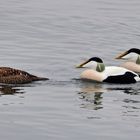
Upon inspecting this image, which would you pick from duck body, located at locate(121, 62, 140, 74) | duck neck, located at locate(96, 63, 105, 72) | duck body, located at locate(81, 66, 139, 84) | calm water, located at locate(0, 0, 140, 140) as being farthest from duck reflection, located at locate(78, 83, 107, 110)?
duck body, located at locate(121, 62, 140, 74)

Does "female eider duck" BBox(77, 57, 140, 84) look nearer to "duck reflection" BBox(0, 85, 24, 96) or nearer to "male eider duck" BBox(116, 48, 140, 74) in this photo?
"male eider duck" BBox(116, 48, 140, 74)

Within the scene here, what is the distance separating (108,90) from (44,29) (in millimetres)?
8403

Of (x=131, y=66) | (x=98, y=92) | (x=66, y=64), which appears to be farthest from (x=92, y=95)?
(x=131, y=66)

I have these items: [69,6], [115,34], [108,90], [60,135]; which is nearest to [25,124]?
[60,135]

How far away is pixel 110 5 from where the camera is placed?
32.1 m

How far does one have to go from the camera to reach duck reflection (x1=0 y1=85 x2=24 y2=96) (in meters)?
17.0

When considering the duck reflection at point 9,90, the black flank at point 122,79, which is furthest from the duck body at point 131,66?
the duck reflection at point 9,90

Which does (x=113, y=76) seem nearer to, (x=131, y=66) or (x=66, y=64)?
(x=66, y=64)

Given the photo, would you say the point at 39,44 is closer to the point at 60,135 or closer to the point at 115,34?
the point at 115,34

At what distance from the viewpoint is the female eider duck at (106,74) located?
18.9 m

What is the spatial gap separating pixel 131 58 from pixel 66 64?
1.65 metres

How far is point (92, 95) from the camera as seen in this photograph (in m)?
17.3

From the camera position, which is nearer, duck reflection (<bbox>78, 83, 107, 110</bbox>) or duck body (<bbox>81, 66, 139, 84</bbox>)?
duck reflection (<bbox>78, 83, 107, 110</bbox>)

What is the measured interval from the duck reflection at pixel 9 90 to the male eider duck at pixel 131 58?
148 inches
